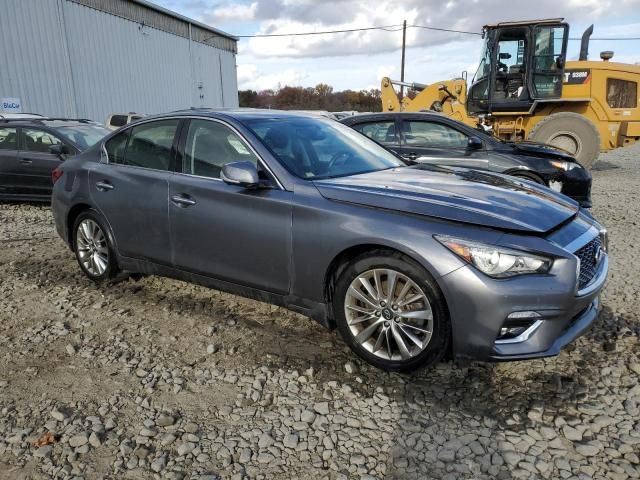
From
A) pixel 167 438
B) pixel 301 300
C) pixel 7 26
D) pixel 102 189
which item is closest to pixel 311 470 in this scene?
pixel 167 438

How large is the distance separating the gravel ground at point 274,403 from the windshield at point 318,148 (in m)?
1.20

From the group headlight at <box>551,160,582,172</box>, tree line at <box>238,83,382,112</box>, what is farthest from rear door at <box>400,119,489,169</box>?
tree line at <box>238,83,382,112</box>

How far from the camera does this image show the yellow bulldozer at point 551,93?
1205 centimetres

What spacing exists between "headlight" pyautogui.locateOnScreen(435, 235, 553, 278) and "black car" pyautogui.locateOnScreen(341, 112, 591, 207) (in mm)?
4733

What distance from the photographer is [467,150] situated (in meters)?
7.50

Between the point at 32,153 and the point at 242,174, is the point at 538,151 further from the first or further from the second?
the point at 32,153

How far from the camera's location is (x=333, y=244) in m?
3.20

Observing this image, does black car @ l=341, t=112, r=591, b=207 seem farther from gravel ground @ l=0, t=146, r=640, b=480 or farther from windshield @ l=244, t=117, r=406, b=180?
gravel ground @ l=0, t=146, r=640, b=480

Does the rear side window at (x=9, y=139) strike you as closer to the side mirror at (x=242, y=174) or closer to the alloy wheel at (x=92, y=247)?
the alloy wheel at (x=92, y=247)

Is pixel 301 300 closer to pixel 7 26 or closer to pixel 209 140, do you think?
pixel 209 140

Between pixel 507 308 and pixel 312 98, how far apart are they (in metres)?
68.6

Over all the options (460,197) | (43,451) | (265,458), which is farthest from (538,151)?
(43,451)

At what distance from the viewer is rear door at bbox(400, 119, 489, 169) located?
7539 mm

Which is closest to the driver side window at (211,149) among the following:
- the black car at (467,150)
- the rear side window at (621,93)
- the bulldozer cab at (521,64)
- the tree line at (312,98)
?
the black car at (467,150)
